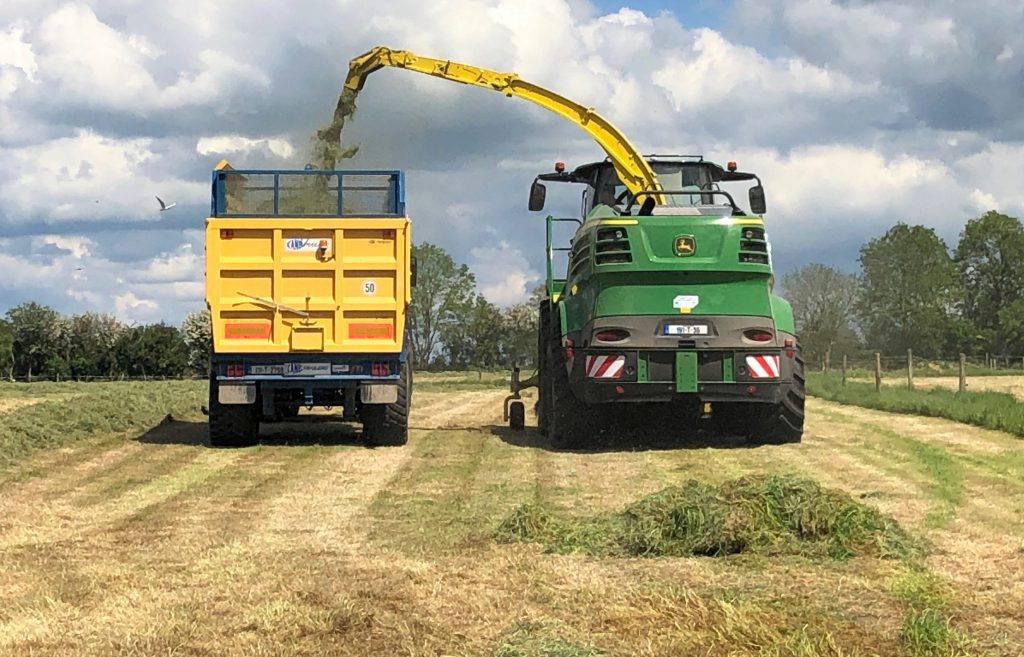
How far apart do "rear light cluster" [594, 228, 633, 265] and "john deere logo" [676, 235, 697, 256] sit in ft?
1.73

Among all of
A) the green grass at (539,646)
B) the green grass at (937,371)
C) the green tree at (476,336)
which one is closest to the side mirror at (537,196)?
the green grass at (539,646)

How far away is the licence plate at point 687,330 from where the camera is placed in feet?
41.9

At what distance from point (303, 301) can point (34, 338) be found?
7831 centimetres

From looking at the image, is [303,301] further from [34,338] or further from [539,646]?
[34,338]

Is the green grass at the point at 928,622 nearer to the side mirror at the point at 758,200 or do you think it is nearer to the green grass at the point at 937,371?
the side mirror at the point at 758,200

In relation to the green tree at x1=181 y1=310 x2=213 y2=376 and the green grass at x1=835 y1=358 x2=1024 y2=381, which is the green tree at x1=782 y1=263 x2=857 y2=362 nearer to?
the green grass at x1=835 y1=358 x2=1024 y2=381

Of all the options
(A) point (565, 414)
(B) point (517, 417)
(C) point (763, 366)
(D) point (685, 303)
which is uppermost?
(D) point (685, 303)

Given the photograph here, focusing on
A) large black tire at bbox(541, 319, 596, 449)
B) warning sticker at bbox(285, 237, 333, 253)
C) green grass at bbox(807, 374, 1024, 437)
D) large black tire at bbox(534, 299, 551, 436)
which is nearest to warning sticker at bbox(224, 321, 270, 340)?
warning sticker at bbox(285, 237, 333, 253)

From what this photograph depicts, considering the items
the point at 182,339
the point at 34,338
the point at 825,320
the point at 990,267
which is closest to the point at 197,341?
the point at 182,339

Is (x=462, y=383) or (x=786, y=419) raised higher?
(x=462, y=383)

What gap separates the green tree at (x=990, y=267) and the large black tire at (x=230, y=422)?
262ft

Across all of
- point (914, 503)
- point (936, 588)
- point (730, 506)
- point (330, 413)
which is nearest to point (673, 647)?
point (936, 588)

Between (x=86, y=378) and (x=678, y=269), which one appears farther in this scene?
(x=86, y=378)

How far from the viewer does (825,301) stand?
75.4 metres
